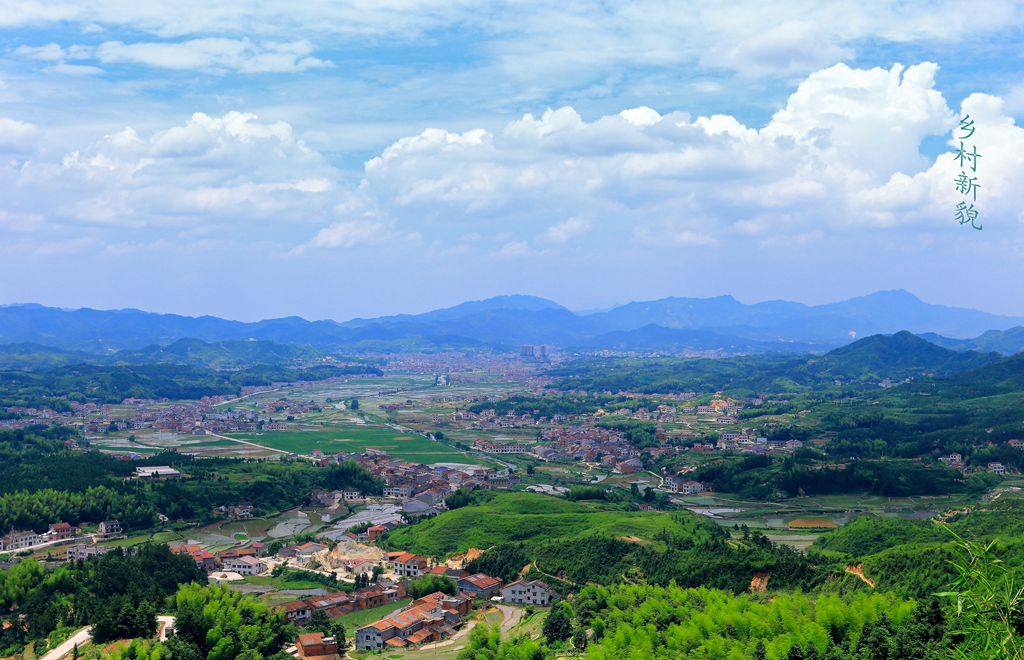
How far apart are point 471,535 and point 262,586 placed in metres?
10.2

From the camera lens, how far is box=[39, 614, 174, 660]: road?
25.3m

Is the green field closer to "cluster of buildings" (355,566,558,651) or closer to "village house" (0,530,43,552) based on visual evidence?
"village house" (0,530,43,552)

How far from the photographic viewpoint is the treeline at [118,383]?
10086 cm

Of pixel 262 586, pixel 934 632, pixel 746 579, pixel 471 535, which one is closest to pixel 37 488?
pixel 262 586

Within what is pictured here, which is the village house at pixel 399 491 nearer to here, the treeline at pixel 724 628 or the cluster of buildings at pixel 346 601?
the cluster of buildings at pixel 346 601

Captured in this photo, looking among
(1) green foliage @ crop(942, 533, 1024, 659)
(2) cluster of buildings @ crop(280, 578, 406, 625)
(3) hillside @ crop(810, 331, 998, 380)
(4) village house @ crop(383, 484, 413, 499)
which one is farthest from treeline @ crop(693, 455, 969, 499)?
(3) hillside @ crop(810, 331, 998, 380)

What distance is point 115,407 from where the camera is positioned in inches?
4075

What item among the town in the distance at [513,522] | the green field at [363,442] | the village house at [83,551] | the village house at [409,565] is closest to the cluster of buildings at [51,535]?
the town in the distance at [513,522]

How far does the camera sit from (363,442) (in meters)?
78.2

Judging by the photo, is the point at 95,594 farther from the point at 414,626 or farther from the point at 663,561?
the point at 663,561

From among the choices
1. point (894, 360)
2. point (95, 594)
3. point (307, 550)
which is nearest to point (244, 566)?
point (307, 550)

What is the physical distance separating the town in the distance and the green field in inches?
23.8

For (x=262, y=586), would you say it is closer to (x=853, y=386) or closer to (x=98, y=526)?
(x=98, y=526)

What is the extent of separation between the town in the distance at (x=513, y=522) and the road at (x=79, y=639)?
11 centimetres
